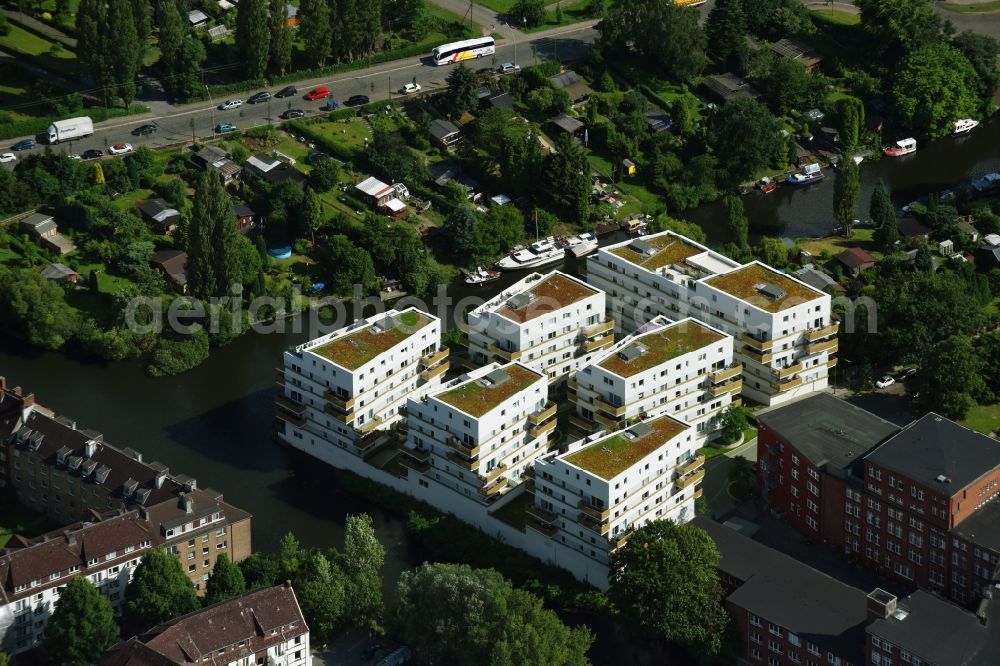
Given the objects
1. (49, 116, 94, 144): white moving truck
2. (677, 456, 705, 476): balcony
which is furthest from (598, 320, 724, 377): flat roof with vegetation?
(49, 116, 94, 144): white moving truck

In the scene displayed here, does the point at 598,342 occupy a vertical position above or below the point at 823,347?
below

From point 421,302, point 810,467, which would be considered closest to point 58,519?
point 421,302

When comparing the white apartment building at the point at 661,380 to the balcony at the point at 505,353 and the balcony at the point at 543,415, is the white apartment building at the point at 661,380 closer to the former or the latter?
the balcony at the point at 543,415

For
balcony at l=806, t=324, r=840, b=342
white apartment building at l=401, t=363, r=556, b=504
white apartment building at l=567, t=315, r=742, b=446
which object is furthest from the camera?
balcony at l=806, t=324, r=840, b=342

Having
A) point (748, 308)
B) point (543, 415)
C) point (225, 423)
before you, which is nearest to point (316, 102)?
point (225, 423)

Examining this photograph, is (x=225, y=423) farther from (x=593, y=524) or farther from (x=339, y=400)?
(x=593, y=524)

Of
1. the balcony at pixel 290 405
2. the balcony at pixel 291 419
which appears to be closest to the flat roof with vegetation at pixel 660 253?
the balcony at pixel 290 405

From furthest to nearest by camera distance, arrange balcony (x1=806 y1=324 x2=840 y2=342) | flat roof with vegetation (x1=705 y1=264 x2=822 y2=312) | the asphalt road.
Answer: the asphalt road < balcony (x1=806 y1=324 x2=840 y2=342) < flat roof with vegetation (x1=705 y1=264 x2=822 y2=312)

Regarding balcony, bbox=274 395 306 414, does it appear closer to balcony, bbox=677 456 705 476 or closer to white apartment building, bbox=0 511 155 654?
white apartment building, bbox=0 511 155 654
